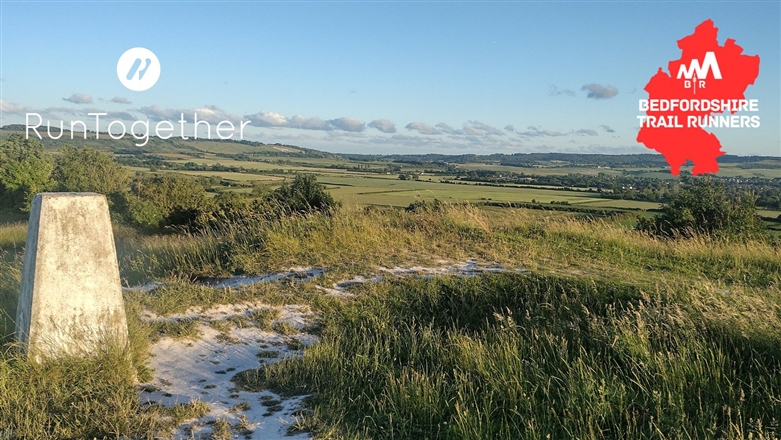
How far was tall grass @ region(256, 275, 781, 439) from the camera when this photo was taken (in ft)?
14.5

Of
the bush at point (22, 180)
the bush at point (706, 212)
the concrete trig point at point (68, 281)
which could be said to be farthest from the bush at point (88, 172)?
the concrete trig point at point (68, 281)

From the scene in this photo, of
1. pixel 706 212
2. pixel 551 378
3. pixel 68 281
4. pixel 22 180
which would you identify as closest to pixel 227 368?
pixel 68 281

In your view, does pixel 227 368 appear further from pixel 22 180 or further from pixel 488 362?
pixel 22 180

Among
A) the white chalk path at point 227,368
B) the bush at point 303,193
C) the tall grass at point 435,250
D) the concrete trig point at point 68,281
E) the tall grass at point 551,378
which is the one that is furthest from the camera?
the bush at point 303,193

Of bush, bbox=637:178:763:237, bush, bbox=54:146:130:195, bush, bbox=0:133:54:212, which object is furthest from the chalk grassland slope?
bush, bbox=54:146:130:195

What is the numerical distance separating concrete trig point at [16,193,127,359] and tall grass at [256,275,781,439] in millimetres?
1765

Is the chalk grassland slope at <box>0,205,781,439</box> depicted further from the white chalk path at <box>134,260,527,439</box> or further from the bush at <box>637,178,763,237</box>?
the bush at <box>637,178,763,237</box>

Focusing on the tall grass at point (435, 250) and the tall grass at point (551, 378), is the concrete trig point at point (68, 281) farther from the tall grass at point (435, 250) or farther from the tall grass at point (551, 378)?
the tall grass at point (435, 250)

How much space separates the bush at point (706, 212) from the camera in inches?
683

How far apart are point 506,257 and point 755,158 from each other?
230ft

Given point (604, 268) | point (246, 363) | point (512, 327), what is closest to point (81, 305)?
point (246, 363)

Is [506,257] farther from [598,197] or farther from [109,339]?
[598,197]

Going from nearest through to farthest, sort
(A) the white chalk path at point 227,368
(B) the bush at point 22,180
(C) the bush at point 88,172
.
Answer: (A) the white chalk path at point 227,368, (B) the bush at point 22,180, (C) the bush at point 88,172

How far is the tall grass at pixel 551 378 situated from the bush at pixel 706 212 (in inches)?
493
